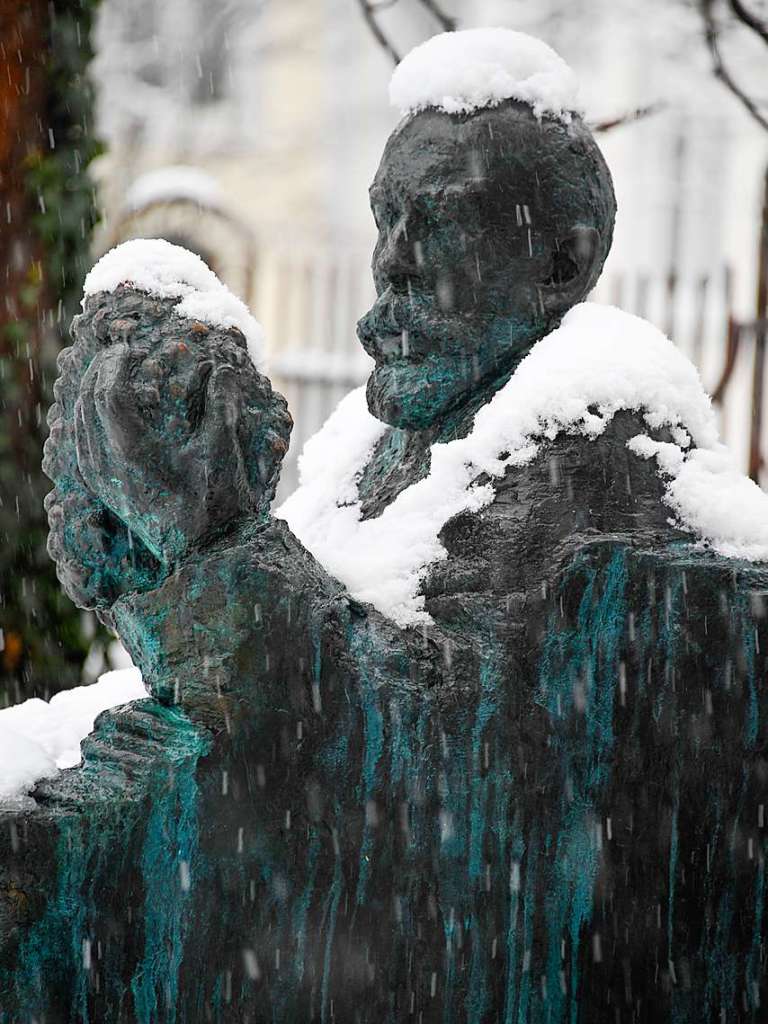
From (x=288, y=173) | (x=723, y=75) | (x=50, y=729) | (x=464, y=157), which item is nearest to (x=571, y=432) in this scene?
(x=464, y=157)

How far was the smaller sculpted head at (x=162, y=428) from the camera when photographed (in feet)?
6.22

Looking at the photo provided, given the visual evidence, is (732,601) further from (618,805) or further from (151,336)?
(151,336)

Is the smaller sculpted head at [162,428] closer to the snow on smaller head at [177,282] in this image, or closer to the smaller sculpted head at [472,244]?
the snow on smaller head at [177,282]

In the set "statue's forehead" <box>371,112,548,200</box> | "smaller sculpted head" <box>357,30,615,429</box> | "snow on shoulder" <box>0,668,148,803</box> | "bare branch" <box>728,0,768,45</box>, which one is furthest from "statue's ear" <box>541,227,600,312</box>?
"bare branch" <box>728,0,768,45</box>

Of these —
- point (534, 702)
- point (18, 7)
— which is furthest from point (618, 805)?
point (18, 7)

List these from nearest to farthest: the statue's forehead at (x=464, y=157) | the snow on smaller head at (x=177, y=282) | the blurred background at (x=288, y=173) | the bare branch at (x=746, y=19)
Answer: the snow on smaller head at (x=177, y=282) → the statue's forehead at (x=464, y=157) → the bare branch at (x=746, y=19) → the blurred background at (x=288, y=173)

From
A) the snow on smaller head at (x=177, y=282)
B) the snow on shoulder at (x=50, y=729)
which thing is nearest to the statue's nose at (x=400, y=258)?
the snow on smaller head at (x=177, y=282)

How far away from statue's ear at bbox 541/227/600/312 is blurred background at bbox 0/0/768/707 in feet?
6.36

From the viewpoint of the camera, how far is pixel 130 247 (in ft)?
6.78

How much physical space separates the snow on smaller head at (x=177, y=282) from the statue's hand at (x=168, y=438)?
9 cm

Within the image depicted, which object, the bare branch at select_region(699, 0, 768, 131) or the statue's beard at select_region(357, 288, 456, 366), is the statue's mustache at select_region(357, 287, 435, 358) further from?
the bare branch at select_region(699, 0, 768, 131)

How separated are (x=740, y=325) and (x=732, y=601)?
4.64 metres

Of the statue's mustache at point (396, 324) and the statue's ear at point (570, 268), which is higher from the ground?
the statue's ear at point (570, 268)

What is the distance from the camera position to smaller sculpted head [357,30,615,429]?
2.26m
